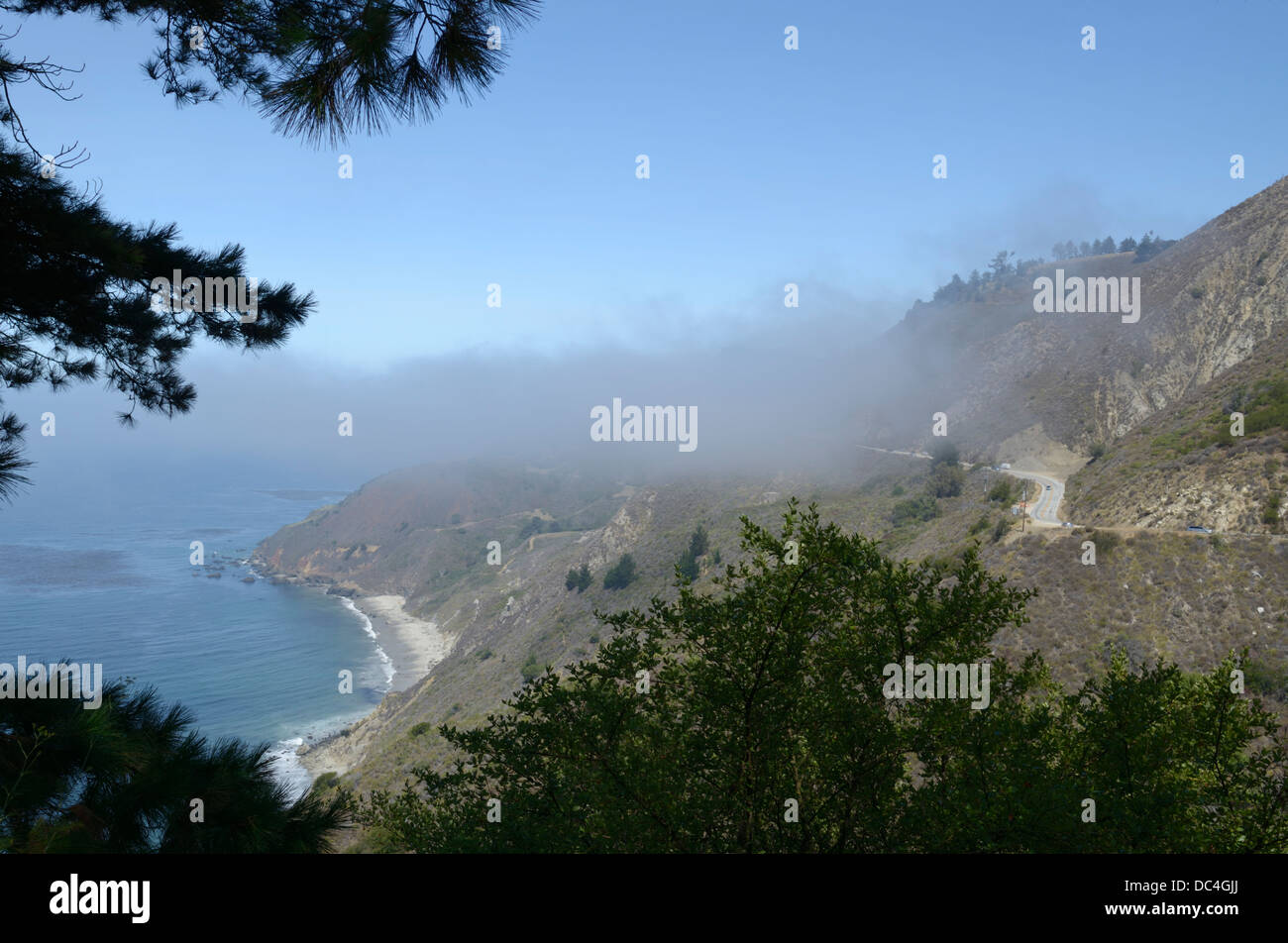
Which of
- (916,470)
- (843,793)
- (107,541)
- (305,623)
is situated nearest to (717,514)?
(916,470)

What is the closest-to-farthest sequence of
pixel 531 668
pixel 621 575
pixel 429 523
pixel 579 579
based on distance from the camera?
pixel 531 668, pixel 621 575, pixel 579 579, pixel 429 523

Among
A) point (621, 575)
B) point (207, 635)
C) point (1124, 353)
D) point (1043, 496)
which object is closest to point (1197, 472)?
point (1043, 496)

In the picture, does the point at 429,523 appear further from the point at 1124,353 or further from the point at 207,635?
the point at 1124,353

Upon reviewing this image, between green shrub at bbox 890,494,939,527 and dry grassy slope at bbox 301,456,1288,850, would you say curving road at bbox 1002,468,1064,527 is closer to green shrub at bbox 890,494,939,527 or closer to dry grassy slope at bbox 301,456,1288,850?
dry grassy slope at bbox 301,456,1288,850

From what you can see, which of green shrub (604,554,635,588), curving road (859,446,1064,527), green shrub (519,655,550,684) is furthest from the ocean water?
curving road (859,446,1064,527)

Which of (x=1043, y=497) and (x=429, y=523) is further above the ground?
(x=429, y=523)
